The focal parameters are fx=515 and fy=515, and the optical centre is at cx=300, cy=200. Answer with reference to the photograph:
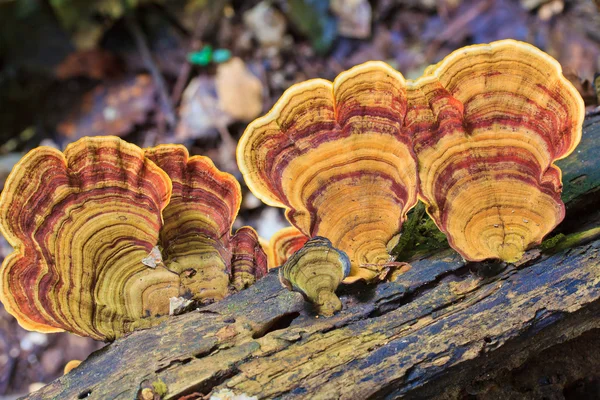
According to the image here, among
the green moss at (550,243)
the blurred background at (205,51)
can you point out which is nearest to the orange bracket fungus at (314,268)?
the green moss at (550,243)

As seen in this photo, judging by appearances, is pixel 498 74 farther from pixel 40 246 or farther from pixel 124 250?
pixel 40 246

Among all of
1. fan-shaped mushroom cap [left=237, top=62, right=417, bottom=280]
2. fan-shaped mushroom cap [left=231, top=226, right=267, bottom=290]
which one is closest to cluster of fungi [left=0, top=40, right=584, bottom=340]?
fan-shaped mushroom cap [left=237, top=62, right=417, bottom=280]

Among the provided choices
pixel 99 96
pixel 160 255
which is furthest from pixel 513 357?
pixel 99 96

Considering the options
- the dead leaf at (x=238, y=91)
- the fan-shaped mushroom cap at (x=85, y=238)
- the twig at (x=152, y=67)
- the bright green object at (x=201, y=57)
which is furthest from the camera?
the bright green object at (x=201, y=57)

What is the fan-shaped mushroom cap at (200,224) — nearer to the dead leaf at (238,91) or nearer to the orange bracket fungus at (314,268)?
the orange bracket fungus at (314,268)

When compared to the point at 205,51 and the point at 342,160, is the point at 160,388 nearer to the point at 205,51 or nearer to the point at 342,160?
the point at 342,160

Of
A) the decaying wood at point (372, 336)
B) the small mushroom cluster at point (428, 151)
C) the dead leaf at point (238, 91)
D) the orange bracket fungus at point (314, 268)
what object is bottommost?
the decaying wood at point (372, 336)
